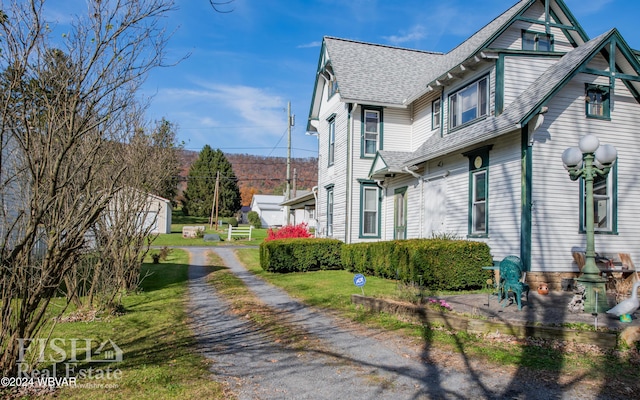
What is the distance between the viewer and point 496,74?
43.3 ft

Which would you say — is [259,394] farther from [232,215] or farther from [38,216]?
[232,215]

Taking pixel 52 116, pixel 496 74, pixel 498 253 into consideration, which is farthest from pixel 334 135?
pixel 52 116

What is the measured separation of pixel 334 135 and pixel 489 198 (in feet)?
31.7

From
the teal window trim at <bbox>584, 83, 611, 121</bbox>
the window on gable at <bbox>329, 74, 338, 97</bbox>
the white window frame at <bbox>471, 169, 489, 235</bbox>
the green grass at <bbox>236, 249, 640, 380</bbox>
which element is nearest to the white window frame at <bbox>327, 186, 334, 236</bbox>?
the window on gable at <bbox>329, 74, 338, 97</bbox>

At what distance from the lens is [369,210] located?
19.3 m

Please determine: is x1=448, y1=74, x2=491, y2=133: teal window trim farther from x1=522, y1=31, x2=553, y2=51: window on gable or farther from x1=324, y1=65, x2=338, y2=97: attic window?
x1=324, y1=65, x2=338, y2=97: attic window

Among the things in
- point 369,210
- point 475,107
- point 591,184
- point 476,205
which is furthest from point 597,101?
point 369,210

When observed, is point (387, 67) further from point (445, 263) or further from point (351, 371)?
point (351, 371)

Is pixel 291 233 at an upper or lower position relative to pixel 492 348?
upper

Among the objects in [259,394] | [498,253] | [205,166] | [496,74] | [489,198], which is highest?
[205,166]

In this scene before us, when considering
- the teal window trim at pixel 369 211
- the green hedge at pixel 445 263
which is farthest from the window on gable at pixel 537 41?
the teal window trim at pixel 369 211

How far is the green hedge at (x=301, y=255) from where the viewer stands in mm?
17672

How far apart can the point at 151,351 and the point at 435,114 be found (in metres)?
13.5

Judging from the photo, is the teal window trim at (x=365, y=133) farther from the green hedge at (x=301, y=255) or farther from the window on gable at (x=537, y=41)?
the window on gable at (x=537, y=41)
